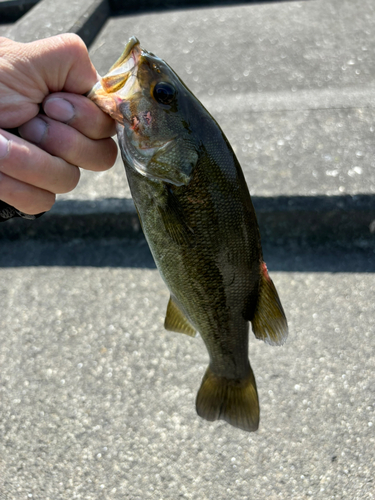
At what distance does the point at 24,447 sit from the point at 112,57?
13.9ft

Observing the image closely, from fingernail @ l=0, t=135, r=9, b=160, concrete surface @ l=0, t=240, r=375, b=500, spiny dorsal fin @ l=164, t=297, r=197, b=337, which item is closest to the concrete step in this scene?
concrete surface @ l=0, t=240, r=375, b=500

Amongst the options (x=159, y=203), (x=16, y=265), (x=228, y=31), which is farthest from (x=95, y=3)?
(x=159, y=203)

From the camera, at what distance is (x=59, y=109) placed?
1.47 metres

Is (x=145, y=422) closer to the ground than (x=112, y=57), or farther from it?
closer to the ground

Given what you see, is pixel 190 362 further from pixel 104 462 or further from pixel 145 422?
pixel 104 462

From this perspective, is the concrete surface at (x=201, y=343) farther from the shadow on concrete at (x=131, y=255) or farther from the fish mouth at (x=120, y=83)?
the fish mouth at (x=120, y=83)

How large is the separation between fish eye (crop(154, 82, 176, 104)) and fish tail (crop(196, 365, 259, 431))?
111cm

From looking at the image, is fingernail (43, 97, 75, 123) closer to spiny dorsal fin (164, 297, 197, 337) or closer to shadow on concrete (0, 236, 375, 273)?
spiny dorsal fin (164, 297, 197, 337)

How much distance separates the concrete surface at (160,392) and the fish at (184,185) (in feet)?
3.41

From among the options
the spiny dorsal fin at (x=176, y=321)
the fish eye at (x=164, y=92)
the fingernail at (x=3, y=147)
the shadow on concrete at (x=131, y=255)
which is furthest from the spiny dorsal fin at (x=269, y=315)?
the shadow on concrete at (x=131, y=255)

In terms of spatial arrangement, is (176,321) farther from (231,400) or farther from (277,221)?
(277,221)

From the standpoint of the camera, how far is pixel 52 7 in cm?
541

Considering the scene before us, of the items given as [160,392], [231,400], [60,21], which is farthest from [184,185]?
[60,21]

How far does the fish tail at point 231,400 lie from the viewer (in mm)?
1843
